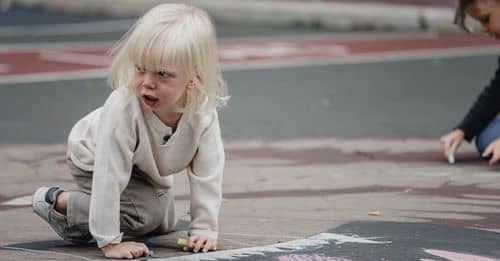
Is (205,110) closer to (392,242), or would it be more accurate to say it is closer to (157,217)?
(157,217)

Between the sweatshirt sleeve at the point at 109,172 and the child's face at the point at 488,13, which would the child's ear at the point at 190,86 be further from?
the child's face at the point at 488,13

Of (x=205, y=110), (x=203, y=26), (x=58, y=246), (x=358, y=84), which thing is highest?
(x=203, y=26)

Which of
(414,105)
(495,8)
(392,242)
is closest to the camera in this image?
(392,242)

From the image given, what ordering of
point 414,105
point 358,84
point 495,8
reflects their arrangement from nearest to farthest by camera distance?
point 495,8, point 414,105, point 358,84

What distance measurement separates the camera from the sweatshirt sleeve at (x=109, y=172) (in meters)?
4.39

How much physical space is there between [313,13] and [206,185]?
1396 centimetres

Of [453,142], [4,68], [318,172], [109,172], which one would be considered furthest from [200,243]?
[4,68]

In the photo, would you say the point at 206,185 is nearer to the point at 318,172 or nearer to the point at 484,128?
the point at 318,172

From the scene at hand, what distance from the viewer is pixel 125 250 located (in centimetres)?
438

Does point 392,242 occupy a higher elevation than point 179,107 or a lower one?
lower

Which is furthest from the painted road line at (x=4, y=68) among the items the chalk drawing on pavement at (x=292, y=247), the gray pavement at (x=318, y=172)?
the chalk drawing on pavement at (x=292, y=247)

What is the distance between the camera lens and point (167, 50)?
4.30m

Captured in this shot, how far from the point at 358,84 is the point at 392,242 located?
7.04 metres

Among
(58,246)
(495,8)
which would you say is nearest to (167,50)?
(58,246)
